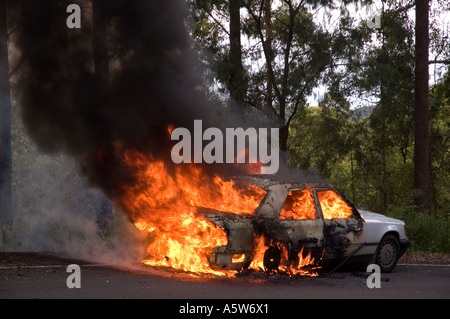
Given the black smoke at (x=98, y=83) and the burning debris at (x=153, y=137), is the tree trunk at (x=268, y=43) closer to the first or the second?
the burning debris at (x=153, y=137)

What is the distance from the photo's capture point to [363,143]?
28281mm

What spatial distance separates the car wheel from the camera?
10.4 metres

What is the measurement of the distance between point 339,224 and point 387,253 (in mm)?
1410

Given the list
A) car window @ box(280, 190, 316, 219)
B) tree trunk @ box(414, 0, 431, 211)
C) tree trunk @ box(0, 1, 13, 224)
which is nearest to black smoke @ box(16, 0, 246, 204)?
tree trunk @ box(0, 1, 13, 224)

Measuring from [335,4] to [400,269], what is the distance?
10.2 metres

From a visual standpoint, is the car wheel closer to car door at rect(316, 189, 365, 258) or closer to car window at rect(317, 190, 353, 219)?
car door at rect(316, 189, 365, 258)

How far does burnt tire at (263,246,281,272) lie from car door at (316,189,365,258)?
0.85 metres

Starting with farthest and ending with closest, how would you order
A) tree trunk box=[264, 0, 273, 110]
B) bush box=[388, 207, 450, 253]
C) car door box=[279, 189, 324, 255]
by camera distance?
tree trunk box=[264, 0, 273, 110], bush box=[388, 207, 450, 253], car door box=[279, 189, 324, 255]

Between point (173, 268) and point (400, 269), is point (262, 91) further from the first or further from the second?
point (173, 268)

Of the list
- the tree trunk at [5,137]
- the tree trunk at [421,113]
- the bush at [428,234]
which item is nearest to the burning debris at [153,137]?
the tree trunk at [5,137]

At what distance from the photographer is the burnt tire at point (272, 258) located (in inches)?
352

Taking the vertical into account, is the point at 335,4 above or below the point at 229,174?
above

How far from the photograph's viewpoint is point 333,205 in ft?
32.9
